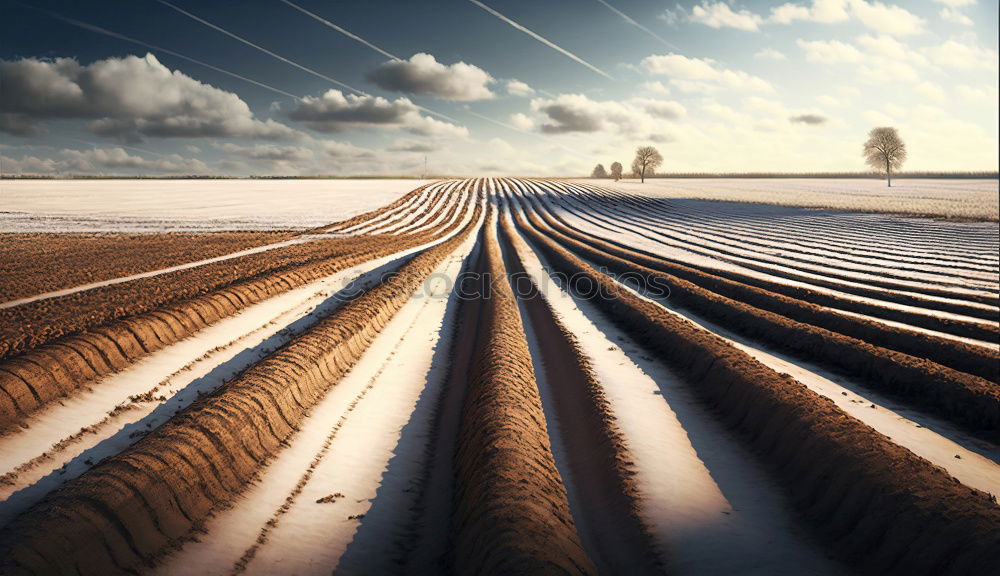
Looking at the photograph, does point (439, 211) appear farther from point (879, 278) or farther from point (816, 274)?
point (879, 278)

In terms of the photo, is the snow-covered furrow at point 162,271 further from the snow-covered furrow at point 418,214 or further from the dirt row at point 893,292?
the dirt row at point 893,292

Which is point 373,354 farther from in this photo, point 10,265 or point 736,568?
point 10,265

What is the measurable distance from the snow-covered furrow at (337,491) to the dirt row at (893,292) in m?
14.1

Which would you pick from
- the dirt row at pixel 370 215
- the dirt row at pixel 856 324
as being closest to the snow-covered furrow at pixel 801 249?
the dirt row at pixel 856 324

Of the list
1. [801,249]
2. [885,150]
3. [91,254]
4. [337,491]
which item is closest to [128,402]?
[337,491]

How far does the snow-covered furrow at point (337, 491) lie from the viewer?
195 inches

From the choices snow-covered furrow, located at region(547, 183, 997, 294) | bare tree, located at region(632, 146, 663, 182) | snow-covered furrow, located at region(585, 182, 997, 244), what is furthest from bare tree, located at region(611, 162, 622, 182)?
snow-covered furrow, located at region(547, 183, 997, 294)

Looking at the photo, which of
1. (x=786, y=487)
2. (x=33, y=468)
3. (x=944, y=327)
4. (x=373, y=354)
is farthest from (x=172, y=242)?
(x=944, y=327)

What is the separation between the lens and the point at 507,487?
5441 millimetres

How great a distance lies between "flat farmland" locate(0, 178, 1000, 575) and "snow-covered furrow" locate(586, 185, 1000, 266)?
31.7ft

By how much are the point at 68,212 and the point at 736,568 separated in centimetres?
5590

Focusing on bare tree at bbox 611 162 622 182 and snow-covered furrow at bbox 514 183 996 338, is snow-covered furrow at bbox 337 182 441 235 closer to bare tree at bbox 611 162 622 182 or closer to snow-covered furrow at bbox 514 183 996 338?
snow-covered furrow at bbox 514 183 996 338

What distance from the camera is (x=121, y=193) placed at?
2581 inches

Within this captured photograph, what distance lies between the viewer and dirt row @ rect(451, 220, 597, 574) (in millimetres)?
4535
